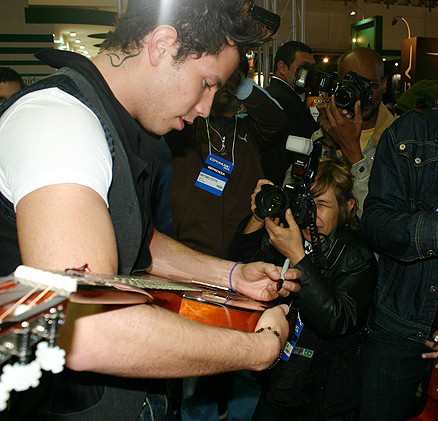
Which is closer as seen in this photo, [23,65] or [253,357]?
[253,357]

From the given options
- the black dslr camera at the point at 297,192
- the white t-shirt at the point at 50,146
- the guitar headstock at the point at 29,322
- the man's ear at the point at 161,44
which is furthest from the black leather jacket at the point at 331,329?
the guitar headstock at the point at 29,322

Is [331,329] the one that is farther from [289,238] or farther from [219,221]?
[219,221]

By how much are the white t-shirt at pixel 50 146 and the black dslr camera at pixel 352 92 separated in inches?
74.5

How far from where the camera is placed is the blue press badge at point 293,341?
7.56ft

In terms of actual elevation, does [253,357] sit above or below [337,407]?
above

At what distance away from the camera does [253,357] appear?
1.27 meters

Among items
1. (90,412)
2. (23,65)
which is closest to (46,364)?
(90,412)

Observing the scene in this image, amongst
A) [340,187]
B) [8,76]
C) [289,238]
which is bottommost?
[289,238]

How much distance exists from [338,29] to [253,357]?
13.7 meters

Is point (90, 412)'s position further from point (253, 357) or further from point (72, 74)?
point (72, 74)

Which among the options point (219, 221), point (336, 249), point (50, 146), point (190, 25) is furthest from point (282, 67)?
point (50, 146)

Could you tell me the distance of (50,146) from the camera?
1.00 m

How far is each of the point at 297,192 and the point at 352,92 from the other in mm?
622

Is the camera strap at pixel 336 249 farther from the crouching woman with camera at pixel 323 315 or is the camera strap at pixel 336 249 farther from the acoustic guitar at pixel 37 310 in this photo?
the acoustic guitar at pixel 37 310
